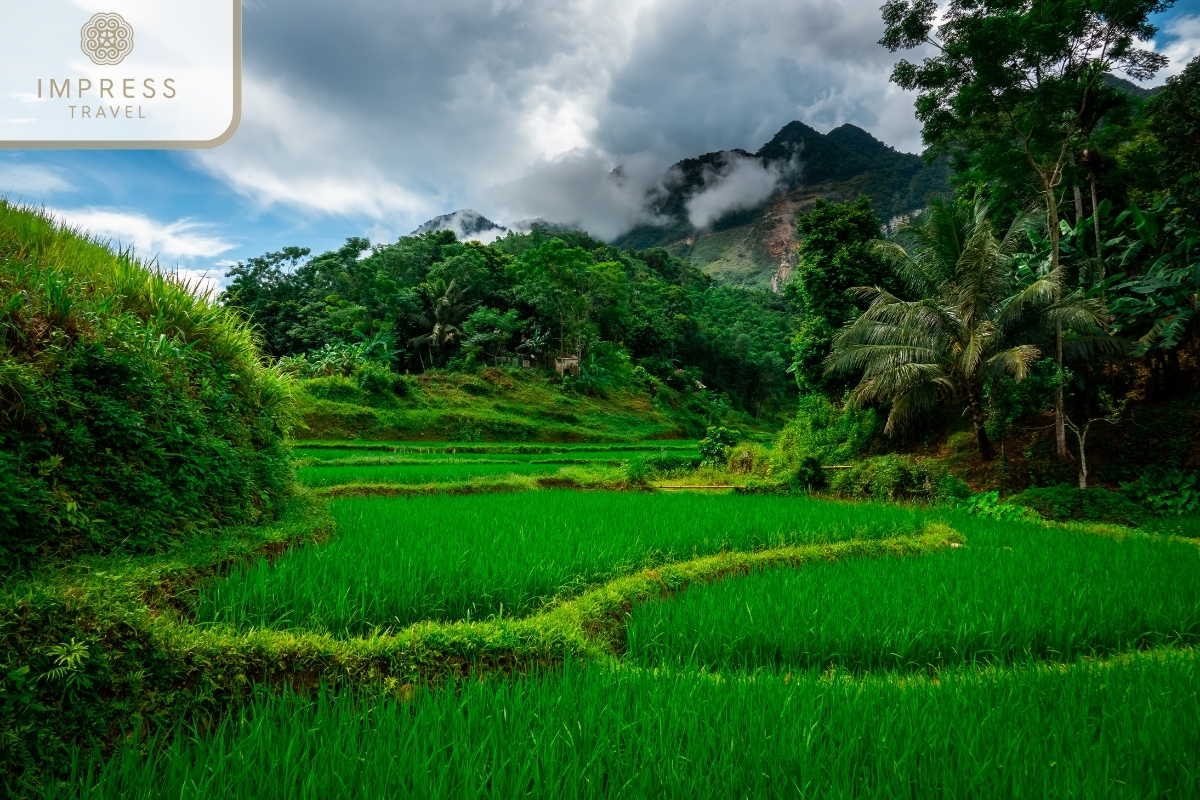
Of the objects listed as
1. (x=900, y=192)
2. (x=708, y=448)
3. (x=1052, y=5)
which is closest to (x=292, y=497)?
(x=708, y=448)

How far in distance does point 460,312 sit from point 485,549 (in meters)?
24.3

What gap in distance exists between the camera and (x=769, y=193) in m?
85.4

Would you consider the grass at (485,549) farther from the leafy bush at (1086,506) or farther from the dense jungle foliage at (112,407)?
the leafy bush at (1086,506)

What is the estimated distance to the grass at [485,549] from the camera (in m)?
2.58

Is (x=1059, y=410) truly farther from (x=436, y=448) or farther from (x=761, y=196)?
(x=761, y=196)

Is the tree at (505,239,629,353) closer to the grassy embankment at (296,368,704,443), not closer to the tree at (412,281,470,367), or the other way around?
the tree at (412,281,470,367)

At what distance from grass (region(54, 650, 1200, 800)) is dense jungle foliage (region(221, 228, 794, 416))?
66.9 ft

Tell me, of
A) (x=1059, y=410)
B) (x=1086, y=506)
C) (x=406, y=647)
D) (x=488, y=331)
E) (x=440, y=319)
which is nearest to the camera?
(x=406, y=647)

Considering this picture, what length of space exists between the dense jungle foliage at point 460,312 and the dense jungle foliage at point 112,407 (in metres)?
17.3

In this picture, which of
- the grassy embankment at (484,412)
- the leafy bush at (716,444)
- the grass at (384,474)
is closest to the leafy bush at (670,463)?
the leafy bush at (716,444)

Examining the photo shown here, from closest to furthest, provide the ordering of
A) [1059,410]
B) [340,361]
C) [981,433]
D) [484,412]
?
[1059,410]
[981,433]
[340,361]
[484,412]

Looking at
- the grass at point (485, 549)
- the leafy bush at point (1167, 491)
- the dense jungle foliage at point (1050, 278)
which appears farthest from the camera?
the dense jungle foliage at point (1050, 278)

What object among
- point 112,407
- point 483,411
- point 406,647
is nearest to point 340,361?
point 483,411

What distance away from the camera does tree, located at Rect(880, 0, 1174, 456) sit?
7223mm
